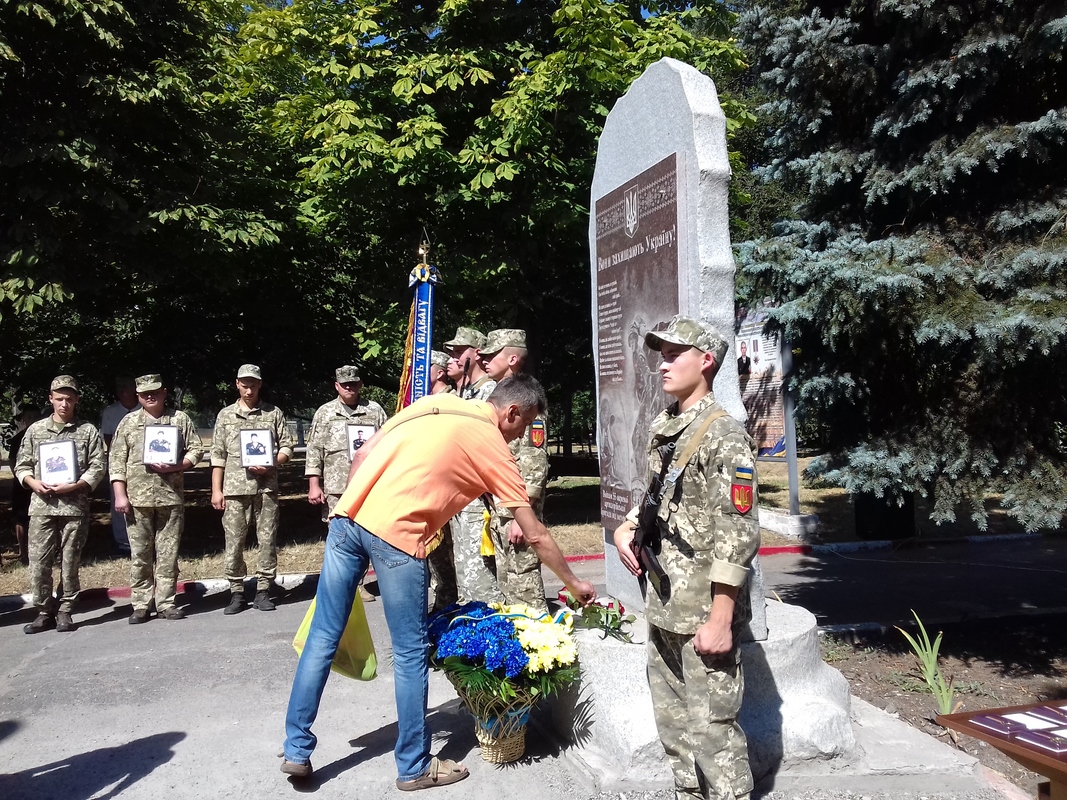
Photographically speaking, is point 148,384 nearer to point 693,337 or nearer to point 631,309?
point 631,309

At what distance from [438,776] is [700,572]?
1.62 meters

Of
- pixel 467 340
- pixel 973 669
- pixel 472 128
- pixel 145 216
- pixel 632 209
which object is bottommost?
pixel 973 669

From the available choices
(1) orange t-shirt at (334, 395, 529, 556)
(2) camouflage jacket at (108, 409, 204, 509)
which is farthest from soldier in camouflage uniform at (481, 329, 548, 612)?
(2) camouflage jacket at (108, 409, 204, 509)

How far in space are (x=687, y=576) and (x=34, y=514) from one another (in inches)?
236

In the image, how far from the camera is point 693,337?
3.17 m

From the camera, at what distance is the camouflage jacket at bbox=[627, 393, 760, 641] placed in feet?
9.55

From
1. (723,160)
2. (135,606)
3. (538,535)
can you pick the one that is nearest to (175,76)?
(135,606)

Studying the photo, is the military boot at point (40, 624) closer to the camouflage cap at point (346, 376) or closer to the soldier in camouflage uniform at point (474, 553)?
the camouflage cap at point (346, 376)

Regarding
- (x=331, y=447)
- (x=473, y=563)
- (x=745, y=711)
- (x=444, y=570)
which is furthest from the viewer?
(x=331, y=447)

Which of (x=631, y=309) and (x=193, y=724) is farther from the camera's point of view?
(x=631, y=309)

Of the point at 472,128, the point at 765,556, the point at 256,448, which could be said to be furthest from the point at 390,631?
the point at 472,128

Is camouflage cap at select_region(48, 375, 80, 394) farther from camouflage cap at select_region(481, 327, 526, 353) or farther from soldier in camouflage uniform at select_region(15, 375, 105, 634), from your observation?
camouflage cap at select_region(481, 327, 526, 353)

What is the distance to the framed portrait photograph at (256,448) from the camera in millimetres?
7391

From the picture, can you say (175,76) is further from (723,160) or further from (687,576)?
(687,576)
